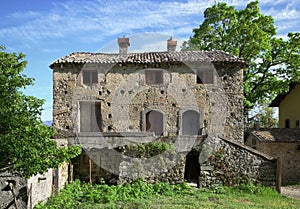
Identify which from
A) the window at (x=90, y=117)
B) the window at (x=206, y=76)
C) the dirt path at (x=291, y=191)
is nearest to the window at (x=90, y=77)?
the window at (x=90, y=117)

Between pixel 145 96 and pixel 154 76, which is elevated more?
pixel 154 76

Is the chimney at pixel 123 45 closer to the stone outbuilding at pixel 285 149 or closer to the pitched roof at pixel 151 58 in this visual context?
the pitched roof at pixel 151 58

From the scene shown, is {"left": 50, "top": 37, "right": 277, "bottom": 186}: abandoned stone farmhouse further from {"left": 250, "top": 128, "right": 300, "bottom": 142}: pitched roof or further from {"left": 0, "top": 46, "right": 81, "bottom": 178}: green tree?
{"left": 0, "top": 46, "right": 81, "bottom": 178}: green tree

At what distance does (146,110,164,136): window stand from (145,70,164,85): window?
5.92ft

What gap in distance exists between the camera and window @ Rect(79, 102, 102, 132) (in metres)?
19.1

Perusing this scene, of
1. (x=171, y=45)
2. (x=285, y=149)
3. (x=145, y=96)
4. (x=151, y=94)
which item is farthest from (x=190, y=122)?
(x=285, y=149)

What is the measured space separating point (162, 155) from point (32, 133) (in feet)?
22.2

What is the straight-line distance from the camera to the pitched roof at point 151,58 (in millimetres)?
18344

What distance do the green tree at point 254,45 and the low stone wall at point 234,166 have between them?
8089 millimetres

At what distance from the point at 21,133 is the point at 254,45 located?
54.7 ft

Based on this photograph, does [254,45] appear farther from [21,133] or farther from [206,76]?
[21,133]

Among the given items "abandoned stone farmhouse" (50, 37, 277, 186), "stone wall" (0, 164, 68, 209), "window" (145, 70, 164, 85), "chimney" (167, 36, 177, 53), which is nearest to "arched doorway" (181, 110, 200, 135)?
"abandoned stone farmhouse" (50, 37, 277, 186)

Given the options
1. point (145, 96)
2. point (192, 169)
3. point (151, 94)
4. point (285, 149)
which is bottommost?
point (192, 169)

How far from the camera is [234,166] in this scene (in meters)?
13.4
